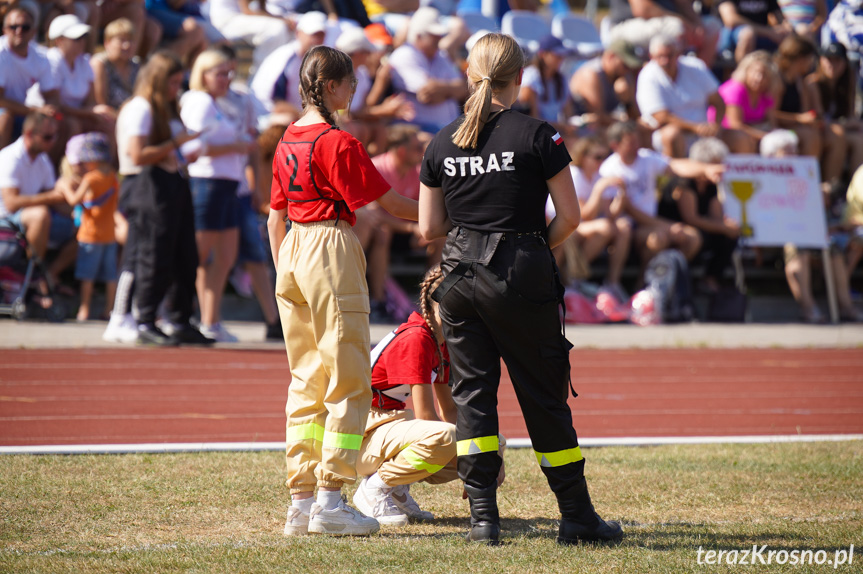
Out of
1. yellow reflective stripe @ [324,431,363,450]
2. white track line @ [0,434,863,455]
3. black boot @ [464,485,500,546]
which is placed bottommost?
white track line @ [0,434,863,455]

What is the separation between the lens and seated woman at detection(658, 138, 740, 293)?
42.5 ft

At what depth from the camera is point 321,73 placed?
4.59 m

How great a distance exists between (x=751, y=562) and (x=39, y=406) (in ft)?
16.2

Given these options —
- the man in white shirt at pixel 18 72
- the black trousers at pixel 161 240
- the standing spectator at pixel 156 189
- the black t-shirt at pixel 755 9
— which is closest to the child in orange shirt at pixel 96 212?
the man in white shirt at pixel 18 72

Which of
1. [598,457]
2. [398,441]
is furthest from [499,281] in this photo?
[598,457]

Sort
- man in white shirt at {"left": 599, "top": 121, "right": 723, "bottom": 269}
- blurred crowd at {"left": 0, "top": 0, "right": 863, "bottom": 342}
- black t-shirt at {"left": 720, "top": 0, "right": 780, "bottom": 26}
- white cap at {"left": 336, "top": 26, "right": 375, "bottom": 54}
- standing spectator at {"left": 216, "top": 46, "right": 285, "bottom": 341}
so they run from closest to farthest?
blurred crowd at {"left": 0, "top": 0, "right": 863, "bottom": 342}
standing spectator at {"left": 216, "top": 46, "right": 285, "bottom": 341}
white cap at {"left": 336, "top": 26, "right": 375, "bottom": 54}
man in white shirt at {"left": 599, "top": 121, "right": 723, "bottom": 269}
black t-shirt at {"left": 720, "top": 0, "right": 780, "bottom": 26}

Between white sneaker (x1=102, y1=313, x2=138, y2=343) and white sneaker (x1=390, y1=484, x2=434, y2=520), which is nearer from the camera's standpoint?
white sneaker (x1=390, y1=484, x2=434, y2=520)

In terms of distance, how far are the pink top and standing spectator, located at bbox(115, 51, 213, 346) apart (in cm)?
765

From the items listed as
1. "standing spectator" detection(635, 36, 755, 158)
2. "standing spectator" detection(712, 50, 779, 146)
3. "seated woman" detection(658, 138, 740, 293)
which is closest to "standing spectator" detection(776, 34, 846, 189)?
"standing spectator" detection(712, 50, 779, 146)

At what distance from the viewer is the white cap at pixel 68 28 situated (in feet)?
36.3

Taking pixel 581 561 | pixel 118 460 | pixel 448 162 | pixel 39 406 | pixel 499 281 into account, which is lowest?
pixel 39 406

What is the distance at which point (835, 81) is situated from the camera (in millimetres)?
15562

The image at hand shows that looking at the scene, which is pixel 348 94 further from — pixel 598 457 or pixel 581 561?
pixel 598 457

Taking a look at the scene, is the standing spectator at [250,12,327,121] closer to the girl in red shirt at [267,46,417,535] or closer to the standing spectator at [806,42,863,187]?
the girl in red shirt at [267,46,417,535]
